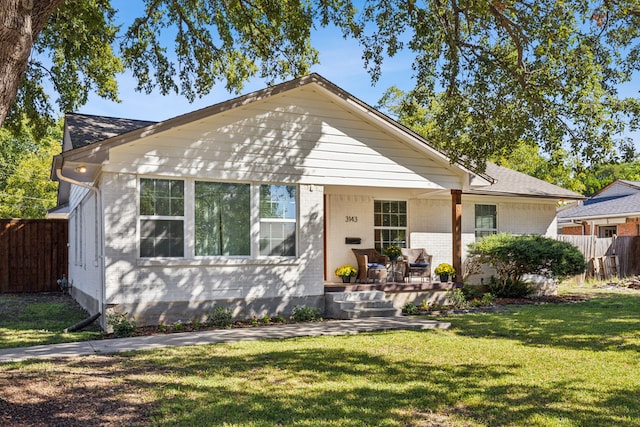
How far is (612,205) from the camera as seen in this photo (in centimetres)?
2984

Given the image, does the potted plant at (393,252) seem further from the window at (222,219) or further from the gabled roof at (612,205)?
the gabled roof at (612,205)

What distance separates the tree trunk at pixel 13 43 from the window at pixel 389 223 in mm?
11558

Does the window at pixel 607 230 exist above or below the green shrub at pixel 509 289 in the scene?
above

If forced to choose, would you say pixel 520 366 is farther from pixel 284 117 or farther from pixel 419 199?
pixel 419 199

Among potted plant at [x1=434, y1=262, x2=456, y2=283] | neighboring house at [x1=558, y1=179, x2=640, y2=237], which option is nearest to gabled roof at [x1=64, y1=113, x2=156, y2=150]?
potted plant at [x1=434, y1=262, x2=456, y2=283]

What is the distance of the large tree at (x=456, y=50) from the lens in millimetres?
10539

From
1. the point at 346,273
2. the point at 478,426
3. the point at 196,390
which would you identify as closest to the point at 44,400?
the point at 196,390

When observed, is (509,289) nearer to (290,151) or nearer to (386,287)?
(386,287)

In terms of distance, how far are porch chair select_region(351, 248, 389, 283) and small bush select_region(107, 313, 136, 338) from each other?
625 cm

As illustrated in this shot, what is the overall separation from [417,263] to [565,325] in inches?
197

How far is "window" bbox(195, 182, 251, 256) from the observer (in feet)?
36.1

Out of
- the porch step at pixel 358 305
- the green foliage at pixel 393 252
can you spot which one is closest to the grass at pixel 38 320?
the porch step at pixel 358 305

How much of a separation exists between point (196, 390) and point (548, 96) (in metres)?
8.87

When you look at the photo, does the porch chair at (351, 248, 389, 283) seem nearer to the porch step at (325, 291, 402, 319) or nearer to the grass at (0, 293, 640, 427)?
the porch step at (325, 291, 402, 319)
